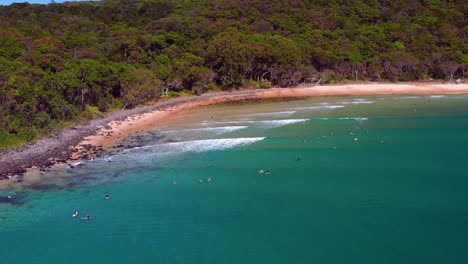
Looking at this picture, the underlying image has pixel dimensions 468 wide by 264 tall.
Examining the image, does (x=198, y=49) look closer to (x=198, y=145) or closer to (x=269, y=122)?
(x=269, y=122)

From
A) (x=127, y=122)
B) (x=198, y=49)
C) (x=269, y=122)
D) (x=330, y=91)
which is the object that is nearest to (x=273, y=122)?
(x=269, y=122)

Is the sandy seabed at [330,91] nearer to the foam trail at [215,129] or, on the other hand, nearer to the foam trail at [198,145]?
the foam trail at [215,129]

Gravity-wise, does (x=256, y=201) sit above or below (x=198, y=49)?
below

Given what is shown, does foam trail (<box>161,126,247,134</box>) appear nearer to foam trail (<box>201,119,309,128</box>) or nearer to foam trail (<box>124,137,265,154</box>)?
→ foam trail (<box>201,119,309,128</box>)

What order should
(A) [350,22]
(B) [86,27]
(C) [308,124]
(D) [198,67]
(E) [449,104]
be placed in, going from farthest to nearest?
(A) [350,22]
(B) [86,27]
(D) [198,67]
(E) [449,104]
(C) [308,124]

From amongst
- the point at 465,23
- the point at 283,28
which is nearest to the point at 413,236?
the point at 283,28

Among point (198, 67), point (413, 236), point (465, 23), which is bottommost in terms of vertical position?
point (413, 236)

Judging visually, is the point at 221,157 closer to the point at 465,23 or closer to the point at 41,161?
the point at 41,161

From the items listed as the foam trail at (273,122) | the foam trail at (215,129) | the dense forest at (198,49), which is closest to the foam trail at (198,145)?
the foam trail at (215,129)
